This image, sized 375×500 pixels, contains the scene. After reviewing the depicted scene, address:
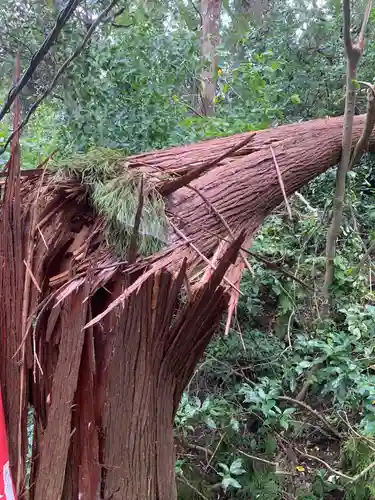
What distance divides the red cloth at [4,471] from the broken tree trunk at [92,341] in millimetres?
81

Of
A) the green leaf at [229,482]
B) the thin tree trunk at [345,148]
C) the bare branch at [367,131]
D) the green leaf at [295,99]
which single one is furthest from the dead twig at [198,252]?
the green leaf at [295,99]

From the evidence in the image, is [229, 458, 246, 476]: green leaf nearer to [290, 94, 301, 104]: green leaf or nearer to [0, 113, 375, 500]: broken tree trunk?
[0, 113, 375, 500]: broken tree trunk

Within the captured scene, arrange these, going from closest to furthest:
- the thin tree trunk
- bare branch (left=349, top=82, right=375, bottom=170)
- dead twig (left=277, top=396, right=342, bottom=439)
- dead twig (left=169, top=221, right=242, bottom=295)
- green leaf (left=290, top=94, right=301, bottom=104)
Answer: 1. dead twig (left=169, top=221, right=242, bottom=295)
2. dead twig (left=277, top=396, right=342, bottom=439)
3. the thin tree trunk
4. bare branch (left=349, top=82, right=375, bottom=170)
5. green leaf (left=290, top=94, right=301, bottom=104)

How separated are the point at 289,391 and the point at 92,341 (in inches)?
79.3

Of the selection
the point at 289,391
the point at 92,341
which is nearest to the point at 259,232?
the point at 289,391

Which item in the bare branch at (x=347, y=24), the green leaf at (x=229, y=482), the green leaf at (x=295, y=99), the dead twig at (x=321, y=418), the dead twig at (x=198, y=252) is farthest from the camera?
the green leaf at (x=295, y=99)

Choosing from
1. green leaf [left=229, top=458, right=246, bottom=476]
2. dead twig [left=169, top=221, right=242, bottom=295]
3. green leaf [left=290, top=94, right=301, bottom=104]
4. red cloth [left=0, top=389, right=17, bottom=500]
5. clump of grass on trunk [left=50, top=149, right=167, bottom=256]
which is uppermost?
green leaf [left=290, top=94, right=301, bottom=104]

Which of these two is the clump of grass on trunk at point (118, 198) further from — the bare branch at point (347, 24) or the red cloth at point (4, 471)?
the bare branch at point (347, 24)

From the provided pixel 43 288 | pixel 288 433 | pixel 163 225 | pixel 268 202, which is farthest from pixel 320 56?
pixel 43 288

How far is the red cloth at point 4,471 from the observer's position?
1.24 metres

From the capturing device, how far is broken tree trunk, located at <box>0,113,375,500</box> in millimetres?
1331

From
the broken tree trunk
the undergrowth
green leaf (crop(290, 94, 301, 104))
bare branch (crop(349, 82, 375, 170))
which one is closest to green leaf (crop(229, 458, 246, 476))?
the undergrowth

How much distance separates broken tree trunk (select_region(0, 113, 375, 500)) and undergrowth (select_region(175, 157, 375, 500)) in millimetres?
712

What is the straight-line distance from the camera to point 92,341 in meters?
1.32
